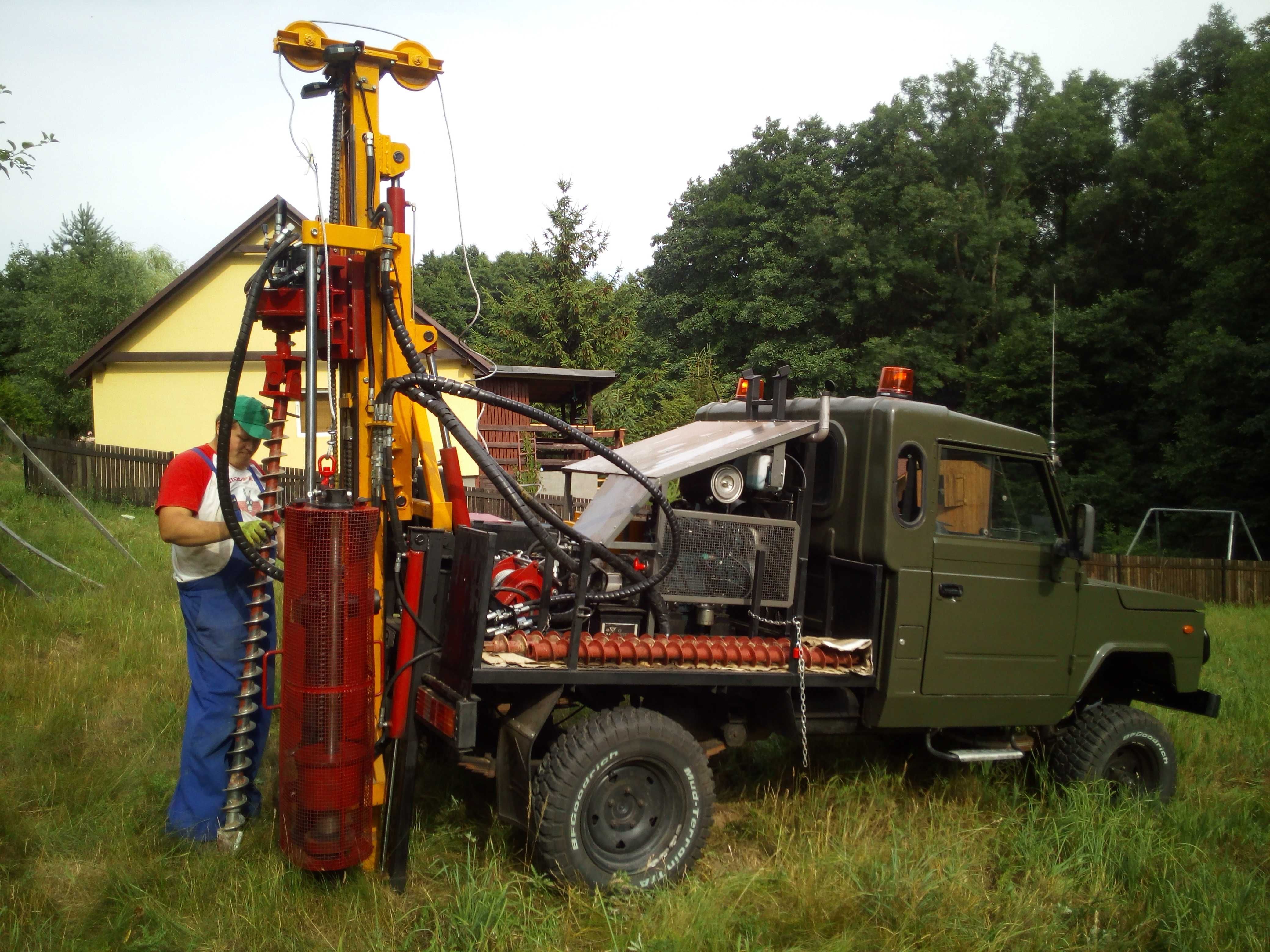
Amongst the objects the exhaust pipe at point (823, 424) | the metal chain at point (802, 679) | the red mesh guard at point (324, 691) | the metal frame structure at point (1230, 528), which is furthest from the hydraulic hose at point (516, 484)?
the metal frame structure at point (1230, 528)

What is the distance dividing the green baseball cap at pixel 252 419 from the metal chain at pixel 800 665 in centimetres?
245

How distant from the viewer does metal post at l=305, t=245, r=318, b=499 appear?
370cm

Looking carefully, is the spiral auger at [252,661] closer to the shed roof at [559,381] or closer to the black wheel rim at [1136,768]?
the black wheel rim at [1136,768]

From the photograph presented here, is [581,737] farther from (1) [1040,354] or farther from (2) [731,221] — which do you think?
(2) [731,221]

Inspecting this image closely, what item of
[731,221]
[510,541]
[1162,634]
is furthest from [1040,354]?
[510,541]

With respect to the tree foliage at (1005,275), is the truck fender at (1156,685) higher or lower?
lower

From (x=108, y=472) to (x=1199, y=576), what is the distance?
19416 millimetres

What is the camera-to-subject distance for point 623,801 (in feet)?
14.1

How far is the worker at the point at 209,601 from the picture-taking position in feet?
14.3

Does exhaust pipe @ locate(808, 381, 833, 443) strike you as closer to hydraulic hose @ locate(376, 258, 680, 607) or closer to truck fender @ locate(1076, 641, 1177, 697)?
hydraulic hose @ locate(376, 258, 680, 607)

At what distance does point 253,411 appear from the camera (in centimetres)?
459

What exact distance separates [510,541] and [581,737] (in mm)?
1523

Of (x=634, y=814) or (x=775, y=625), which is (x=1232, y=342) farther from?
(x=634, y=814)

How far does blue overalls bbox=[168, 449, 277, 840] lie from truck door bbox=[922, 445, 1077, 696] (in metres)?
3.24
